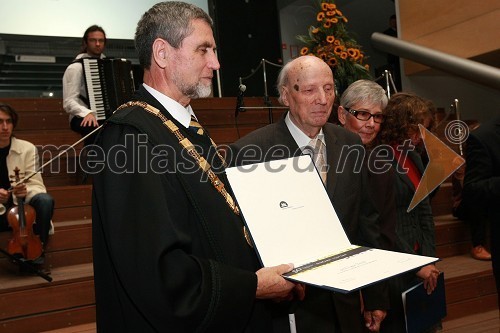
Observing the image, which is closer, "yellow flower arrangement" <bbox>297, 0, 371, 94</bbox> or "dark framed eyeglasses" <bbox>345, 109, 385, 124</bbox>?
"dark framed eyeglasses" <bbox>345, 109, 385, 124</bbox>

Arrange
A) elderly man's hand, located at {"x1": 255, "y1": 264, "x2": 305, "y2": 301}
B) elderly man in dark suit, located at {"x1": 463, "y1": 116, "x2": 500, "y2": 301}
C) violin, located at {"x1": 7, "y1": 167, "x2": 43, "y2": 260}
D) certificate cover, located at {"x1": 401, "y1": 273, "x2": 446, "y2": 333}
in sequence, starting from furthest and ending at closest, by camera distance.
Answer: violin, located at {"x1": 7, "y1": 167, "x2": 43, "y2": 260}
elderly man in dark suit, located at {"x1": 463, "y1": 116, "x2": 500, "y2": 301}
certificate cover, located at {"x1": 401, "y1": 273, "x2": 446, "y2": 333}
elderly man's hand, located at {"x1": 255, "y1": 264, "x2": 305, "y2": 301}

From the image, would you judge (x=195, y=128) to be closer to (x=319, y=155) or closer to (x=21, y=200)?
(x=319, y=155)

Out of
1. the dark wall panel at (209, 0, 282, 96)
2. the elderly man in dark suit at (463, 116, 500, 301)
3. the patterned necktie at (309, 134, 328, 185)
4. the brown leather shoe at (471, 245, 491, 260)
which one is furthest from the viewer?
the dark wall panel at (209, 0, 282, 96)

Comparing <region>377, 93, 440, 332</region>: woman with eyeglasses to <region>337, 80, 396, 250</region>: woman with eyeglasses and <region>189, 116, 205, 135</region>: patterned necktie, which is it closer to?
<region>337, 80, 396, 250</region>: woman with eyeglasses

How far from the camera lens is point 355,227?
1.93 m

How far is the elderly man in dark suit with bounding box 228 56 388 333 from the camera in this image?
1842 mm

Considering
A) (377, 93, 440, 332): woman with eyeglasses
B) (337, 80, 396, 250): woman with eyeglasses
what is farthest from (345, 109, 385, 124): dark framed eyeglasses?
(377, 93, 440, 332): woman with eyeglasses

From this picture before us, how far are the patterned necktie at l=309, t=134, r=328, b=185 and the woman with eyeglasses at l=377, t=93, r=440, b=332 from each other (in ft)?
1.96

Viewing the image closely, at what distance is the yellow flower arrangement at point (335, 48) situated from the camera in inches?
217

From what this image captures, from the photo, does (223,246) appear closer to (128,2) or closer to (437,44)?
(437,44)

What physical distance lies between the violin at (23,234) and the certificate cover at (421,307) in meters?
2.76

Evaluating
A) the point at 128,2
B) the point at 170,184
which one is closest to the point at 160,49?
the point at 170,184

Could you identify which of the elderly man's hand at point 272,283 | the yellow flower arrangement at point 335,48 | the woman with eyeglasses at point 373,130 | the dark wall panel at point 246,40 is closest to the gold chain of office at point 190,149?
the elderly man's hand at point 272,283

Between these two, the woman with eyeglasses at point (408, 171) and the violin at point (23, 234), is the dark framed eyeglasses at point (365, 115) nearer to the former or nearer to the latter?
the woman with eyeglasses at point (408, 171)
